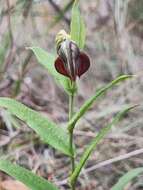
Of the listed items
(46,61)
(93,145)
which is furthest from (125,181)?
(46,61)

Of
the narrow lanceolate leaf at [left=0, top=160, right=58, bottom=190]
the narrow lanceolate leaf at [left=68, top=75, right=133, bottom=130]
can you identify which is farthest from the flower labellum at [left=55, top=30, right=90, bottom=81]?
the narrow lanceolate leaf at [left=0, top=160, right=58, bottom=190]

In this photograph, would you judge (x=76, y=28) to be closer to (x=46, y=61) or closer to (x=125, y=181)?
(x=46, y=61)

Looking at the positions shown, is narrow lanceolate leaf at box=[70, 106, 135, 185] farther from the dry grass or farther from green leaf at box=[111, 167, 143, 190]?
the dry grass

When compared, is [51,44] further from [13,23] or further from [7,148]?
[7,148]

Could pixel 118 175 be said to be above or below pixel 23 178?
below

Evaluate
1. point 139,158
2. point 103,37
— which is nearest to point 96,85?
point 103,37

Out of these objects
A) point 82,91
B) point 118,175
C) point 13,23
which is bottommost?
point 118,175

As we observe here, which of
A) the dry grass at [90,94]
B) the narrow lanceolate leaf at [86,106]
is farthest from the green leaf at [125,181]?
the narrow lanceolate leaf at [86,106]
